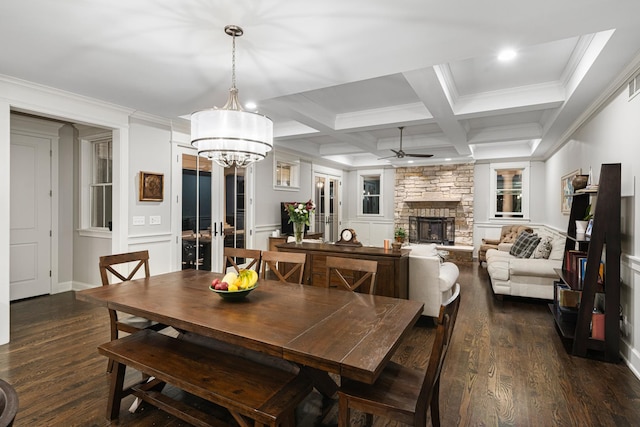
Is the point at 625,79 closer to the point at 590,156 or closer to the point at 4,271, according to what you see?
the point at 590,156

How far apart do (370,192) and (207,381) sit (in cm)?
890

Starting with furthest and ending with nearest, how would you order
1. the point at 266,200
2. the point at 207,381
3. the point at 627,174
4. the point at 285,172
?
the point at 285,172
the point at 266,200
the point at 627,174
the point at 207,381

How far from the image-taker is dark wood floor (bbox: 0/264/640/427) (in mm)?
2133

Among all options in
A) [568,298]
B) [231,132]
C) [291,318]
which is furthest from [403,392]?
[568,298]

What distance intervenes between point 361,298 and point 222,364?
3.18 ft

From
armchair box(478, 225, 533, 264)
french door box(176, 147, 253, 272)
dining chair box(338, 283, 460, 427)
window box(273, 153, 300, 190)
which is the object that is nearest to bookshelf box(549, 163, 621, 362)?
dining chair box(338, 283, 460, 427)

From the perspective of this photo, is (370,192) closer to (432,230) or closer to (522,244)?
(432,230)

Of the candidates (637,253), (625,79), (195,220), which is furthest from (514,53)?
(195,220)

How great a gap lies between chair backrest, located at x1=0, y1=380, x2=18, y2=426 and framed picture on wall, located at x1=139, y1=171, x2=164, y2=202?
372 cm

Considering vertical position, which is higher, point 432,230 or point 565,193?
point 565,193

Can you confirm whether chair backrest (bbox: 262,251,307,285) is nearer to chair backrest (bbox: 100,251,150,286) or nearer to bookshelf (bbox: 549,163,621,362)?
chair backrest (bbox: 100,251,150,286)

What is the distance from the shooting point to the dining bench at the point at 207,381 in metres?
1.56

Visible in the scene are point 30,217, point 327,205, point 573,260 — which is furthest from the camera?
point 327,205

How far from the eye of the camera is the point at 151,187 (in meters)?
4.41
